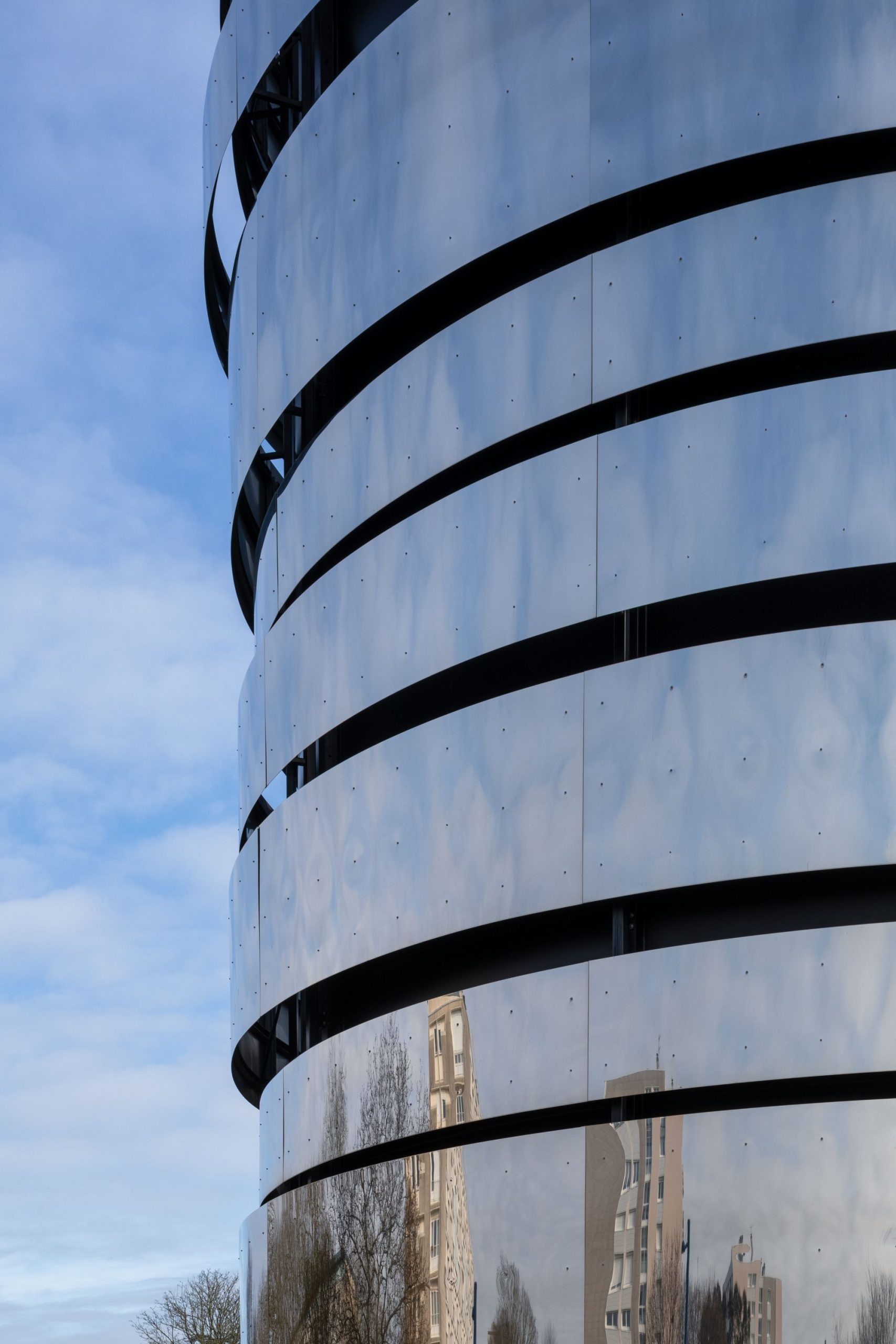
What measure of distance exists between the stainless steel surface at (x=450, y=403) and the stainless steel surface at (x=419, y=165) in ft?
2.55

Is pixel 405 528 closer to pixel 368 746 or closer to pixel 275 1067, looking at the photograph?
pixel 368 746

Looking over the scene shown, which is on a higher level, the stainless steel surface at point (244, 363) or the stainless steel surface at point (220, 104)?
the stainless steel surface at point (220, 104)

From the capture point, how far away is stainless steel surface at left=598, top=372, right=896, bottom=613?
12719mm

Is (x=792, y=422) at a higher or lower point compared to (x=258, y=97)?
lower

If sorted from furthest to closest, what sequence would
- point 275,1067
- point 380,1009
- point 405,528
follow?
Answer: point 275,1067
point 380,1009
point 405,528

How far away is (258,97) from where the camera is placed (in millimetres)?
19328

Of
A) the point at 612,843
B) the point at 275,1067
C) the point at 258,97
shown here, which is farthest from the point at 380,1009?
the point at 258,97

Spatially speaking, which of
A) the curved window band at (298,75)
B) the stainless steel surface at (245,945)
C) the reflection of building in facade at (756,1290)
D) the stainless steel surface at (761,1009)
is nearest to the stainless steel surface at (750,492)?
the stainless steel surface at (761,1009)

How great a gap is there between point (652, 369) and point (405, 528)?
10.4 feet

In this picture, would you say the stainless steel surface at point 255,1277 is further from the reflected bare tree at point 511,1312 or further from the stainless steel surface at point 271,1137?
the reflected bare tree at point 511,1312

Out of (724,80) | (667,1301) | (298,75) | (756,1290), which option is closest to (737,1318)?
(756,1290)

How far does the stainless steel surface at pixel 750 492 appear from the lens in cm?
1272

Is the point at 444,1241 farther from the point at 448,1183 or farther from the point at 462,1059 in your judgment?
the point at 462,1059

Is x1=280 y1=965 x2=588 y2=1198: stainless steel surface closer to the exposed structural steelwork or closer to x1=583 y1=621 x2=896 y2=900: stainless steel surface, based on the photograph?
the exposed structural steelwork
